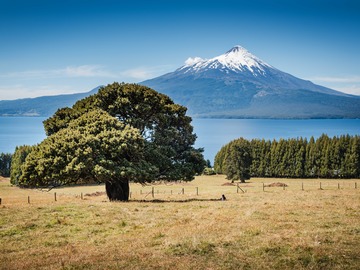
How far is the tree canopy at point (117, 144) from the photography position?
104 feet

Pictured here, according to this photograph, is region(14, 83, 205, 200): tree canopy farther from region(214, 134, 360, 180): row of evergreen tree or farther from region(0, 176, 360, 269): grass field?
region(214, 134, 360, 180): row of evergreen tree

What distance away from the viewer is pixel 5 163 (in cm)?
13612

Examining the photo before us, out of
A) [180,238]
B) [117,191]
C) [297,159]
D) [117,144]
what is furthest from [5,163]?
[180,238]

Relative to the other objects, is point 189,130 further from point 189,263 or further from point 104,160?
point 189,263

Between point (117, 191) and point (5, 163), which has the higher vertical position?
point (5, 163)

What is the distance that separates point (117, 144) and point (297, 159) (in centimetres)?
8444

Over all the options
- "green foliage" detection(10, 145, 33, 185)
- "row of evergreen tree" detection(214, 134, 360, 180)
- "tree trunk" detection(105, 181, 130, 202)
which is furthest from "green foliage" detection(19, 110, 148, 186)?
"green foliage" detection(10, 145, 33, 185)

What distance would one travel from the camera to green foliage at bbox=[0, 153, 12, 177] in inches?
5295

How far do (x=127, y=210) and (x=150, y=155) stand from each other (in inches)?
377

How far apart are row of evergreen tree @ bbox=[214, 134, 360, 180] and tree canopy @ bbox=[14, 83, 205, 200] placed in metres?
56.9

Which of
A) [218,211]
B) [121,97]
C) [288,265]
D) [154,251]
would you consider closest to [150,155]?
[121,97]

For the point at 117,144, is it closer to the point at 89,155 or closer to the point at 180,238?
the point at 89,155

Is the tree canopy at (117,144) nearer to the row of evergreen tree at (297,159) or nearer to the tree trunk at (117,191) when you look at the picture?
the tree trunk at (117,191)

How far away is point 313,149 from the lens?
10762 cm
